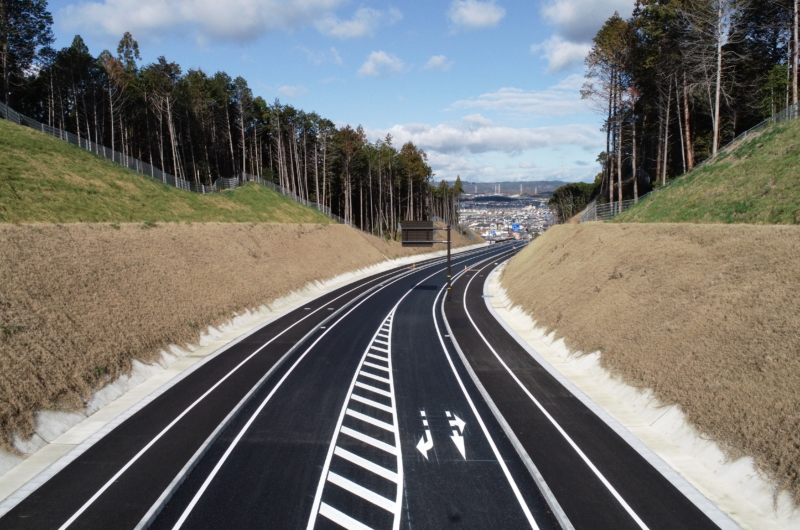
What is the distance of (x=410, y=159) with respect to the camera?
99875 mm

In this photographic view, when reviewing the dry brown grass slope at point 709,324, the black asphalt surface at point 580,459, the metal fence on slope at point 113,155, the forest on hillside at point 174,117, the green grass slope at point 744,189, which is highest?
the forest on hillside at point 174,117

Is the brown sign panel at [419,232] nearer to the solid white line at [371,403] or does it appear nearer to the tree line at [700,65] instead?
the tree line at [700,65]

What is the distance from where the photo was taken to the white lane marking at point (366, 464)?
35.8 ft

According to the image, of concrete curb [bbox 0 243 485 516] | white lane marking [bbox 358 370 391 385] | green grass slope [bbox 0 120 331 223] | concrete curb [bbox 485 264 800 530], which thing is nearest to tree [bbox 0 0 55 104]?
green grass slope [bbox 0 120 331 223]

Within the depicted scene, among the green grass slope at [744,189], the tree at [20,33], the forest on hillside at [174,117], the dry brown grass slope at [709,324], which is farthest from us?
the forest on hillside at [174,117]

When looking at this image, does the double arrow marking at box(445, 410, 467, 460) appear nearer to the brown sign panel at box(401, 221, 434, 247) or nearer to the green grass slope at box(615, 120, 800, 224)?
the green grass slope at box(615, 120, 800, 224)

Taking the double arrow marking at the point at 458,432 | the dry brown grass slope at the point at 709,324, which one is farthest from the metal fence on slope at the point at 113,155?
the double arrow marking at the point at 458,432

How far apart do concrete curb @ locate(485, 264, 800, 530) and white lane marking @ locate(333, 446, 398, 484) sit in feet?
20.7

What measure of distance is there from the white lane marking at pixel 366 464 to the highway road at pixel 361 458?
5cm

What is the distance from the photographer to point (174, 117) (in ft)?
197

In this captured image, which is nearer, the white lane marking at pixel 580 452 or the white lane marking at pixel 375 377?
the white lane marking at pixel 580 452

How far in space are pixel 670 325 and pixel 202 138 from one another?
221 ft

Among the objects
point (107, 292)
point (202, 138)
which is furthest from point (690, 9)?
point (202, 138)

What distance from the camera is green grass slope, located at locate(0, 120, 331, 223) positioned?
27.3 metres
